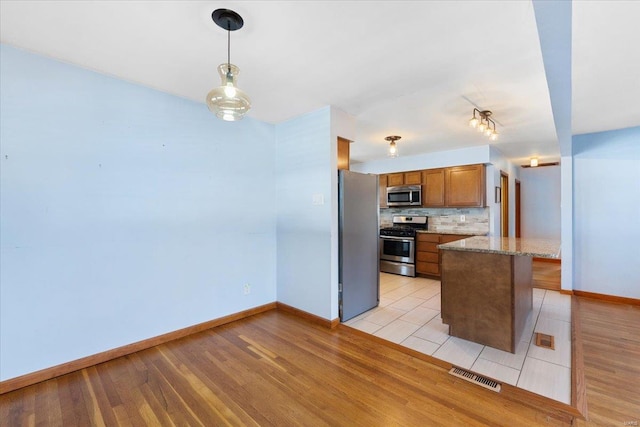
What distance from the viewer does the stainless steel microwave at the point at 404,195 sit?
544cm

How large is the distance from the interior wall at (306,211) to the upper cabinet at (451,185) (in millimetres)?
2959

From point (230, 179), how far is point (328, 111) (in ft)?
4.47

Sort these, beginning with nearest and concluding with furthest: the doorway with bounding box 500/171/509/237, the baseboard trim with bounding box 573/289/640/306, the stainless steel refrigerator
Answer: the stainless steel refrigerator, the baseboard trim with bounding box 573/289/640/306, the doorway with bounding box 500/171/509/237

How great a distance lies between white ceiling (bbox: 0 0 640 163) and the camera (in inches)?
63.7

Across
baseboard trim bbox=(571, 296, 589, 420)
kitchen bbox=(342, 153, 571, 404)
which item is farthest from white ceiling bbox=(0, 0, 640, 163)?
baseboard trim bbox=(571, 296, 589, 420)

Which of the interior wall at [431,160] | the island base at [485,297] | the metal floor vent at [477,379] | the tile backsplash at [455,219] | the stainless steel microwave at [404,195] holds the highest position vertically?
the interior wall at [431,160]

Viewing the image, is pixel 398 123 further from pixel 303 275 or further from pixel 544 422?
pixel 544 422

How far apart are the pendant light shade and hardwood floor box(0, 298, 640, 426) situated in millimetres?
1940

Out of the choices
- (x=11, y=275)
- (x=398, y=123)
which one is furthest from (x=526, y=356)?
(x=11, y=275)

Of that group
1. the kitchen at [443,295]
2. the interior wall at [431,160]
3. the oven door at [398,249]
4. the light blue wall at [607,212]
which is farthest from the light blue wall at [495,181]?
the oven door at [398,249]

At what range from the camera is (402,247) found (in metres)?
5.34

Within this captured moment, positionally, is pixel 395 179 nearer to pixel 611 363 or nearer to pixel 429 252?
pixel 429 252

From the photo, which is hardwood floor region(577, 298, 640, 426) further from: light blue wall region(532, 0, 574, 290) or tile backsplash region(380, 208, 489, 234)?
light blue wall region(532, 0, 574, 290)

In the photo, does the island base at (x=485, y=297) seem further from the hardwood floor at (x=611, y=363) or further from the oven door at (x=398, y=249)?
the oven door at (x=398, y=249)
